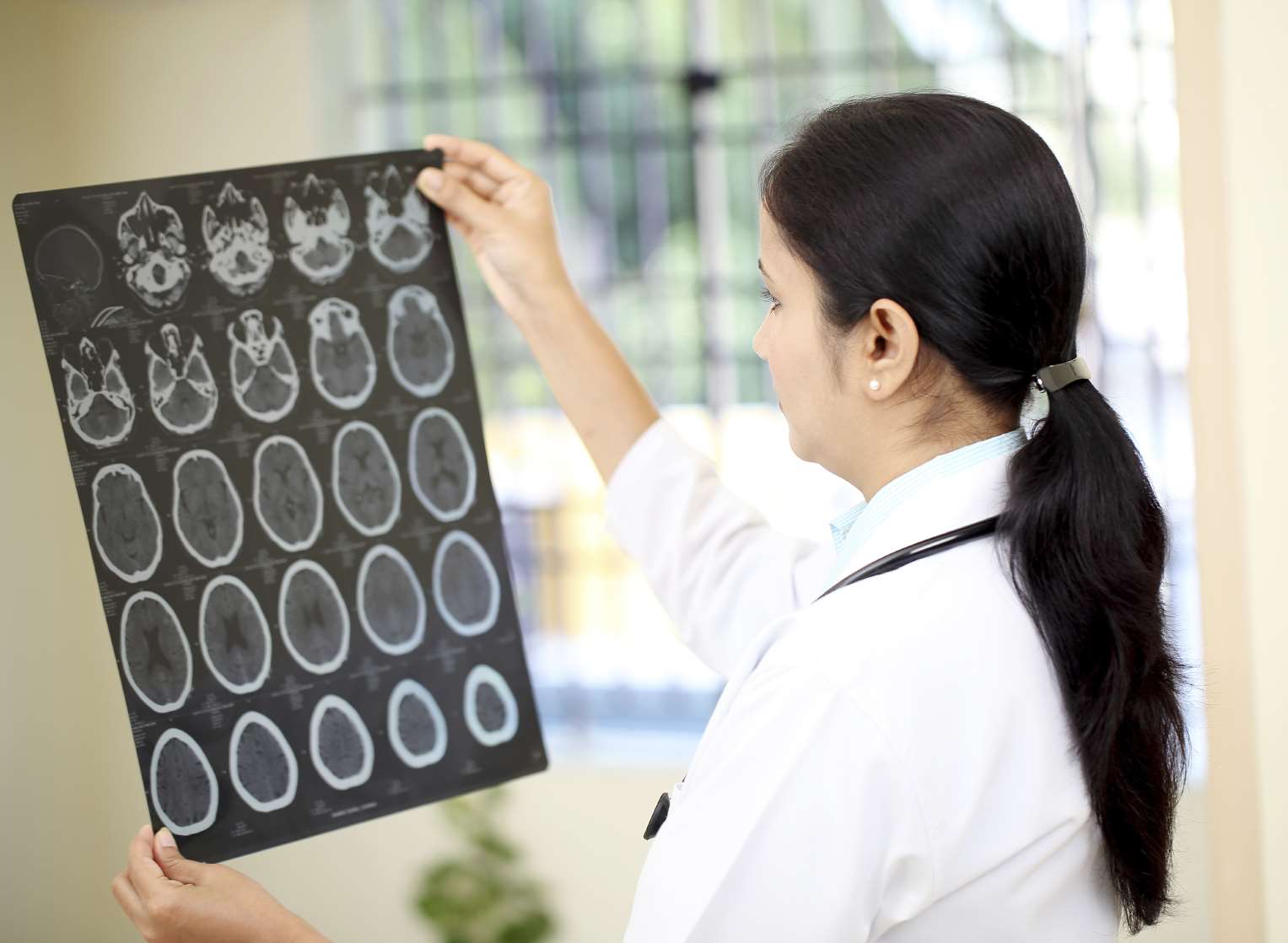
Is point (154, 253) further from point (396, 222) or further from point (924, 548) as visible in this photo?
point (924, 548)

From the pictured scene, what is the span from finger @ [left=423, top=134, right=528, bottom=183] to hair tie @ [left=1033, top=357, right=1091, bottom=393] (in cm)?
73

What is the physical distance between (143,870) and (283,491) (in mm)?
407

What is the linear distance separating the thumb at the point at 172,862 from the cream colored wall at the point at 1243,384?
143 centimetres

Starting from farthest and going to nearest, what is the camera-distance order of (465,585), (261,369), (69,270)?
(465,585)
(261,369)
(69,270)

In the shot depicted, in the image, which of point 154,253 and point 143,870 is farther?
point 154,253

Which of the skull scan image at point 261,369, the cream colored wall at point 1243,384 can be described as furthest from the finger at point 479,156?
the cream colored wall at point 1243,384

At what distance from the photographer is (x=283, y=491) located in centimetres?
131

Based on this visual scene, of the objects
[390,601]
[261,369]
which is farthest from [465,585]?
[261,369]

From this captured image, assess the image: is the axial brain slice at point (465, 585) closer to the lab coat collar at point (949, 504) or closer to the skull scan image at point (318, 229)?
the skull scan image at point (318, 229)

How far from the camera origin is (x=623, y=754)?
3.10m

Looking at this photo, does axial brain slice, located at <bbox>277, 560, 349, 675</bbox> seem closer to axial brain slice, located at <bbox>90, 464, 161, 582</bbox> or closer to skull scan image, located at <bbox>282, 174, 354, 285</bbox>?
axial brain slice, located at <bbox>90, 464, 161, 582</bbox>

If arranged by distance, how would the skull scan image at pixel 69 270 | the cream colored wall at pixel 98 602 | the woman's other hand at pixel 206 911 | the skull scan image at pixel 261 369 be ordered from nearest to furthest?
1. the woman's other hand at pixel 206 911
2. the skull scan image at pixel 69 270
3. the skull scan image at pixel 261 369
4. the cream colored wall at pixel 98 602

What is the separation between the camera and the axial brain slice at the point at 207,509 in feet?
4.09

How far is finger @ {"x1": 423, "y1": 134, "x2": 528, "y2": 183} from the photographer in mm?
1421
